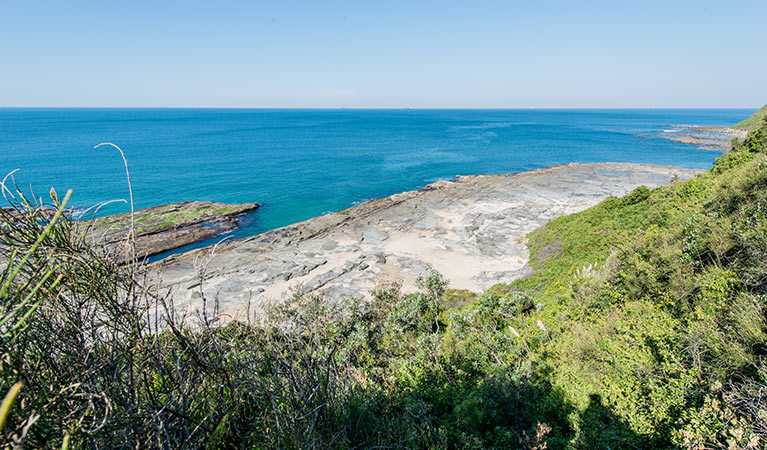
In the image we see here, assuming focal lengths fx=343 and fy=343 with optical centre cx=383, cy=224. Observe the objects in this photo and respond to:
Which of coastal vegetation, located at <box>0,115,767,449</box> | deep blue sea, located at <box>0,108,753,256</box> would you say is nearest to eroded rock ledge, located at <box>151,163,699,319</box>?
deep blue sea, located at <box>0,108,753,256</box>

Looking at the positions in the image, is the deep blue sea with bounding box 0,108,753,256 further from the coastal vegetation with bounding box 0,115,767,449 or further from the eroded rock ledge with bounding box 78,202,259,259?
the coastal vegetation with bounding box 0,115,767,449

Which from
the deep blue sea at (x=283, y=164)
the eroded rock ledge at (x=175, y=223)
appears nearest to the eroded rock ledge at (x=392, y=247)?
the eroded rock ledge at (x=175, y=223)

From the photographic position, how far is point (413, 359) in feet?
38.5

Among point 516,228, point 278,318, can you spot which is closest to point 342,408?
point 278,318

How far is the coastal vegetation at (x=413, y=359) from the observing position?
329cm

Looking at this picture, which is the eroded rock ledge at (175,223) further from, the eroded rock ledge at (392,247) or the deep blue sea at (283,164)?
the eroded rock ledge at (392,247)

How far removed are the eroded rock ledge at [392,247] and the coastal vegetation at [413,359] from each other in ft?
27.2

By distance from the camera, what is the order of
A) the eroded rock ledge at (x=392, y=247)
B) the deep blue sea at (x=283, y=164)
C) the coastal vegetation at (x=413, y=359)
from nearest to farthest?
the coastal vegetation at (x=413, y=359), the eroded rock ledge at (x=392, y=247), the deep blue sea at (x=283, y=164)

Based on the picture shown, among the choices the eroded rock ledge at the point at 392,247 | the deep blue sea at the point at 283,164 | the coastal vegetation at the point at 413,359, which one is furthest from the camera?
the deep blue sea at the point at 283,164

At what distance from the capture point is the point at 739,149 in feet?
68.4

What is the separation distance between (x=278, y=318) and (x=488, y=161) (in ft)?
216

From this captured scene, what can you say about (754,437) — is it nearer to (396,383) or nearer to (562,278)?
(396,383)

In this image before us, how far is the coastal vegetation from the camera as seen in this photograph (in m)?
3.29

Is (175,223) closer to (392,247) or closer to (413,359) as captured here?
(392,247)
